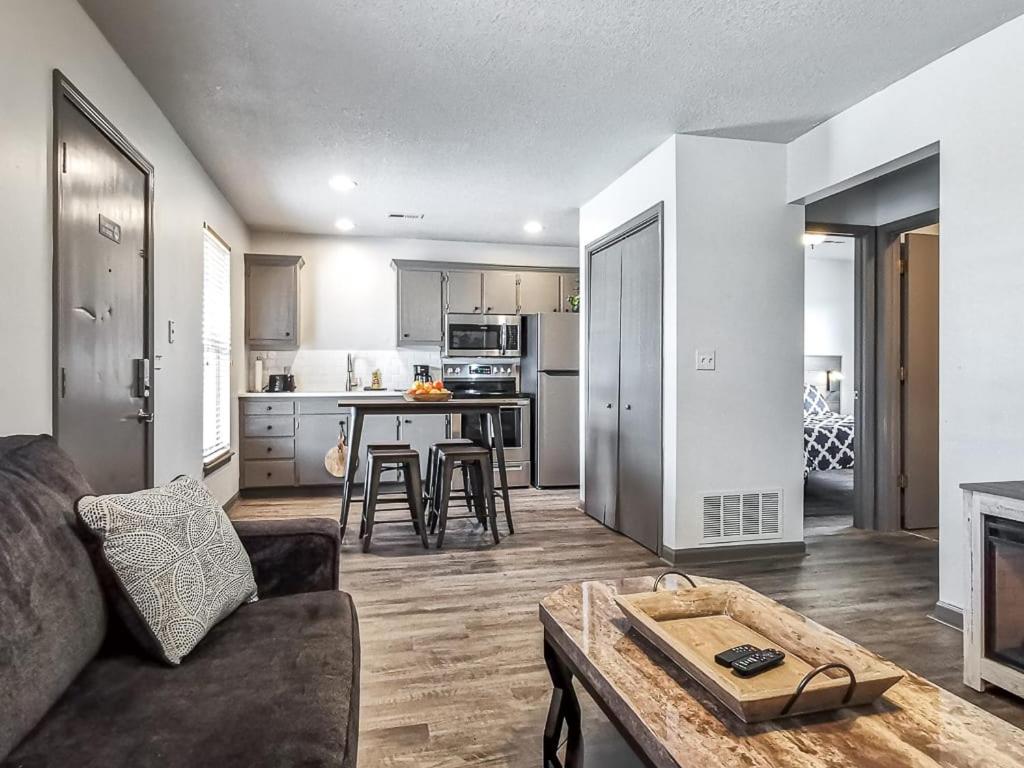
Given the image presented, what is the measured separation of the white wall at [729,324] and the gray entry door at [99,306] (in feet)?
9.25

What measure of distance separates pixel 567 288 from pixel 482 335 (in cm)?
107

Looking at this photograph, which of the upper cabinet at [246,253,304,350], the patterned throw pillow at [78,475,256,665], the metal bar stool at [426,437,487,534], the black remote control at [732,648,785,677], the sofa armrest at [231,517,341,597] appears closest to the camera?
the black remote control at [732,648,785,677]

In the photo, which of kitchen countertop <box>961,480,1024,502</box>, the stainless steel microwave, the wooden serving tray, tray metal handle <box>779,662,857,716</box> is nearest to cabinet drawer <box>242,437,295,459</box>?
the stainless steel microwave

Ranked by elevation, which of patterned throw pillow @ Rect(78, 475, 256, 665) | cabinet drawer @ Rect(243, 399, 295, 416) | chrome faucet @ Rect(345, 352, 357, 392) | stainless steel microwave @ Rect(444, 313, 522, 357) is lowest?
patterned throw pillow @ Rect(78, 475, 256, 665)

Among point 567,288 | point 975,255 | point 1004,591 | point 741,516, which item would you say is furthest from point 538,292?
point 1004,591

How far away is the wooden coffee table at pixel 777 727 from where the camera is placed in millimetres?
968

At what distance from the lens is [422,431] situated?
5.86 metres

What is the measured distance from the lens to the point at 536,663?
2344mm

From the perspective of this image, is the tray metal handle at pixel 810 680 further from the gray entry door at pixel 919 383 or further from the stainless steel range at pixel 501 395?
the stainless steel range at pixel 501 395

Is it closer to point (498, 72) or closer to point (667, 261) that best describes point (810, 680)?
point (498, 72)

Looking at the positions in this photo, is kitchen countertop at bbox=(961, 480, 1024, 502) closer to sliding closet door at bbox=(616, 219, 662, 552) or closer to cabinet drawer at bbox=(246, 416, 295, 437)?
sliding closet door at bbox=(616, 219, 662, 552)

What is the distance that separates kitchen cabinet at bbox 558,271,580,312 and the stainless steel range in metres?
0.78

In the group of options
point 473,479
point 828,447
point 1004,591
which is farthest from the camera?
point 828,447

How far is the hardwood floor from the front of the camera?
6.20ft
